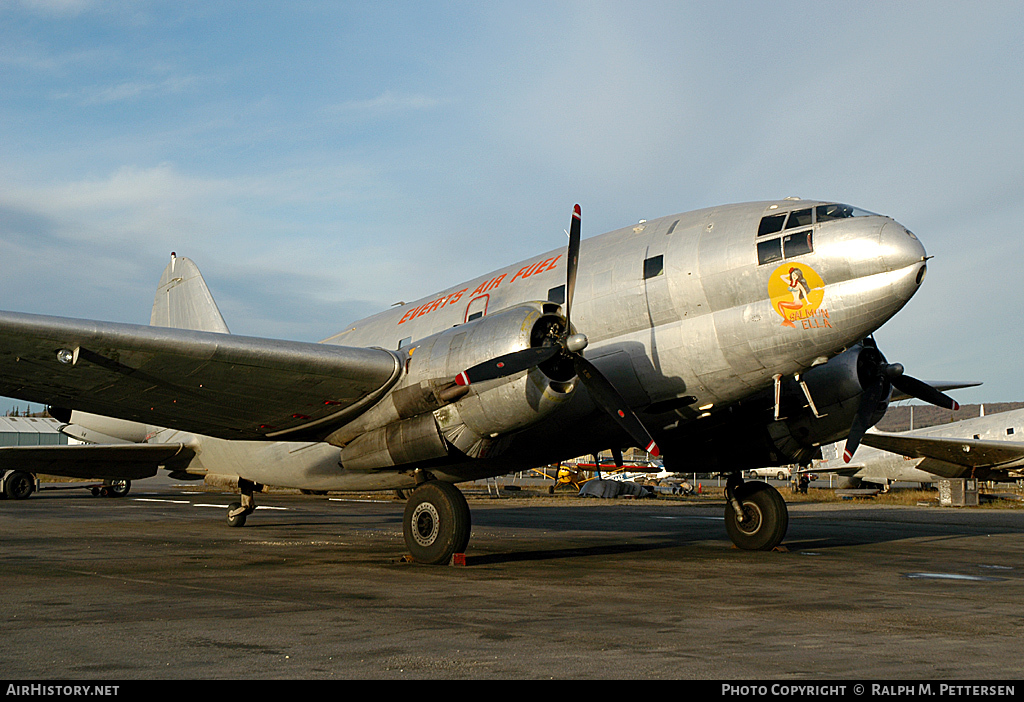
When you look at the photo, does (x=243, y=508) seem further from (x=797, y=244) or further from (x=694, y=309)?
(x=797, y=244)

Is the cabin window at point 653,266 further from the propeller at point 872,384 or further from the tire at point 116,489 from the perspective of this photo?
the tire at point 116,489

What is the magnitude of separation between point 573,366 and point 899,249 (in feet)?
15.5

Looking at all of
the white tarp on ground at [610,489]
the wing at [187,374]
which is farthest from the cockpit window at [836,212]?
the white tarp on ground at [610,489]

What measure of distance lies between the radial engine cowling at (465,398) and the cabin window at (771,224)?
3357 millimetres

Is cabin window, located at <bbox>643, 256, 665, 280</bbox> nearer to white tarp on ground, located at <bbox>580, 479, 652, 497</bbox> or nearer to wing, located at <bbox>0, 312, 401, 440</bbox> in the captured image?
wing, located at <bbox>0, 312, 401, 440</bbox>

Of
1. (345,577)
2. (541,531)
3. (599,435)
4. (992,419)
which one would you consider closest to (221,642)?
(345,577)

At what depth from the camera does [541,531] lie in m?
21.0

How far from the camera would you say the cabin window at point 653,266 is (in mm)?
12414

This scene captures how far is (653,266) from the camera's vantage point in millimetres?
12500

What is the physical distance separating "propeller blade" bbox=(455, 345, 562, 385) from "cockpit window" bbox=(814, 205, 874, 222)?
4391mm

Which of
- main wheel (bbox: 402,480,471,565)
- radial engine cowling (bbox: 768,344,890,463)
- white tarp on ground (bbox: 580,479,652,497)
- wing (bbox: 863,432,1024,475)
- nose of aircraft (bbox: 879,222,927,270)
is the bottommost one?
white tarp on ground (bbox: 580,479,652,497)

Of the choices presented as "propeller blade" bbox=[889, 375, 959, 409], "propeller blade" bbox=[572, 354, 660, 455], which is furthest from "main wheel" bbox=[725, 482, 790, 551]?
"propeller blade" bbox=[572, 354, 660, 455]

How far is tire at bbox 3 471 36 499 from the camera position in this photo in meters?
36.1

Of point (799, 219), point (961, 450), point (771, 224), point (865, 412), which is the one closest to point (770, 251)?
point (771, 224)
